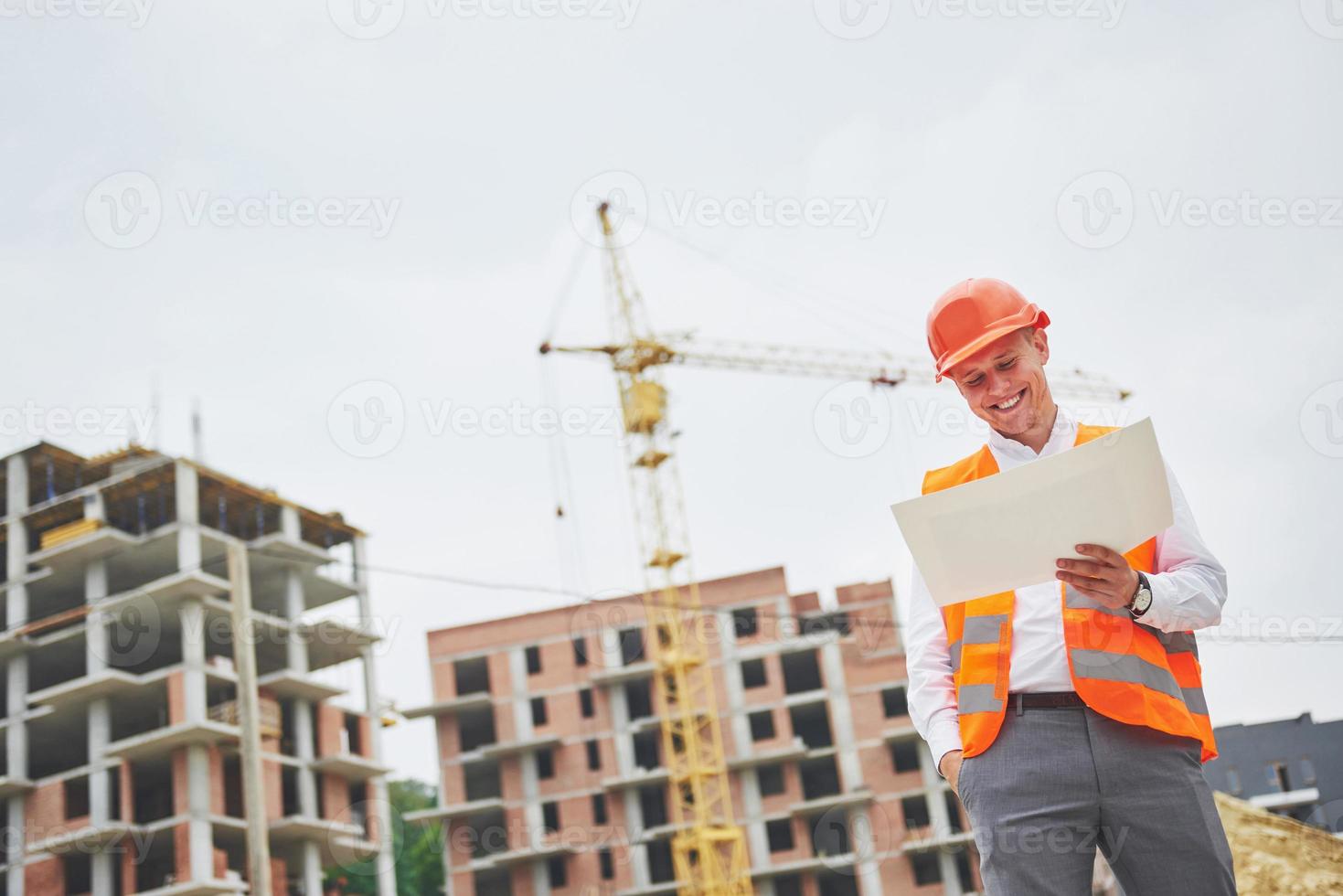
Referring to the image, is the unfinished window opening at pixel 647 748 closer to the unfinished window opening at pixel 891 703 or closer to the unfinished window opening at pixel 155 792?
the unfinished window opening at pixel 891 703

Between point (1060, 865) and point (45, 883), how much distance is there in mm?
44166

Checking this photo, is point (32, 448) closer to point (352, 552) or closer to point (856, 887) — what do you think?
point (352, 552)

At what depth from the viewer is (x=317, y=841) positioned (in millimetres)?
45750

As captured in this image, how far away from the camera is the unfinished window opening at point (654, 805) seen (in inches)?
2138

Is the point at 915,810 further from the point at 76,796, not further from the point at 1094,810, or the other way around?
the point at 1094,810

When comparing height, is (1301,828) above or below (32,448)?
below

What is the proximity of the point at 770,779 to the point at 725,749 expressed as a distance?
2.13 meters

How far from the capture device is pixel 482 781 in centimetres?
5706

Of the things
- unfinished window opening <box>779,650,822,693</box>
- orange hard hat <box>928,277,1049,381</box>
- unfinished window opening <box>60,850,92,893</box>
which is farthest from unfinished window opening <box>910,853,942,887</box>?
orange hard hat <box>928,277,1049,381</box>

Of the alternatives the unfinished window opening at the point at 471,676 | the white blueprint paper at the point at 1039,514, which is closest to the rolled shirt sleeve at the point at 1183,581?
the white blueprint paper at the point at 1039,514

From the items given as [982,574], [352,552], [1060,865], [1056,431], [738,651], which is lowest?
[1060,865]

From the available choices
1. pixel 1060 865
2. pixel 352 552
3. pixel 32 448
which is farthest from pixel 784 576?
pixel 1060 865

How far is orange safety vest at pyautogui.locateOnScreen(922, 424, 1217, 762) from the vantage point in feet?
9.00

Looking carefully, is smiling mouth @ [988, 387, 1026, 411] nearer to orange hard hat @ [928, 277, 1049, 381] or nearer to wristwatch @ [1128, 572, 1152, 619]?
orange hard hat @ [928, 277, 1049, 381]
